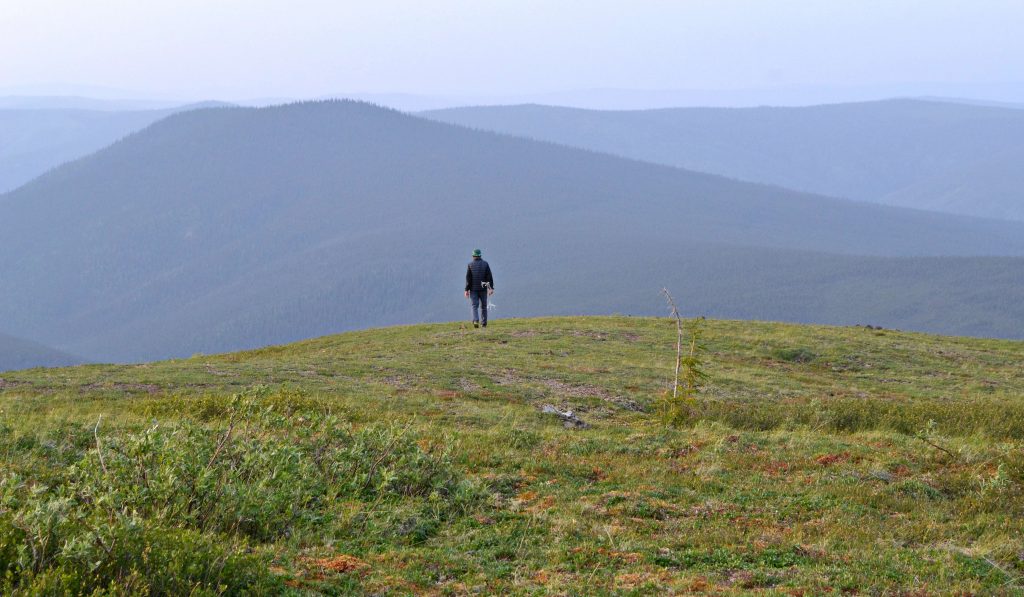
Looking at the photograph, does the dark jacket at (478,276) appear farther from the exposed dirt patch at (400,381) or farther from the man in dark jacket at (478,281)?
the exposed dirt patch at (400,381)

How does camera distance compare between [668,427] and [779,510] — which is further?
[668,427]

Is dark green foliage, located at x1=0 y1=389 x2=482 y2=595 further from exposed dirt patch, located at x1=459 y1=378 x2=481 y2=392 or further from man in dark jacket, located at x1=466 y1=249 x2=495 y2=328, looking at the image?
man in dark jacket, located at x1=466 y1=249 x2=495 y2=328

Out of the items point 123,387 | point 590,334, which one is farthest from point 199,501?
point 590,334

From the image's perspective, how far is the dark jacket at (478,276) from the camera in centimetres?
3612

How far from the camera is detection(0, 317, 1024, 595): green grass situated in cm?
852

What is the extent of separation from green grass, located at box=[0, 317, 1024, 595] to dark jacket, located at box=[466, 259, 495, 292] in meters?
14.1

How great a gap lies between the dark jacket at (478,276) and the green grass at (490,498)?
46.3 ft

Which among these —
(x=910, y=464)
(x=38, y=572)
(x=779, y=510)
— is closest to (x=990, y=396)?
(x=910, y=464)

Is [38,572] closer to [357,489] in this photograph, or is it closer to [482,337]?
[357,489]

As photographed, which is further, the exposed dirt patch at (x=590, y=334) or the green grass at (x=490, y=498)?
the exposed dirt patch at (x=590, y=334)

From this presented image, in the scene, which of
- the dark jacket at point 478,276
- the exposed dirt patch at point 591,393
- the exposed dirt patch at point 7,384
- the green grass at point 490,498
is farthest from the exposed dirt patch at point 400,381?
the dark jacket at point 478,276

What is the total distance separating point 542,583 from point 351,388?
15219mm

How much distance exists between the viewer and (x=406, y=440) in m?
12.9

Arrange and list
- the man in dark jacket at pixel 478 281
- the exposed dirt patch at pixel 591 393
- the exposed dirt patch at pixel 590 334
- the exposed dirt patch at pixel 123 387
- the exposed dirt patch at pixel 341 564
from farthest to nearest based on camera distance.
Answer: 1. the exposed dirt patch at pixel 590 334
2. the man in dark jacket at pixel 478 281
3. the exposed dirt patch at pixel 591 393
4. the exposed dirt patch at pixel 123 387
5. the exposed dirt patch at pixel 341 564
